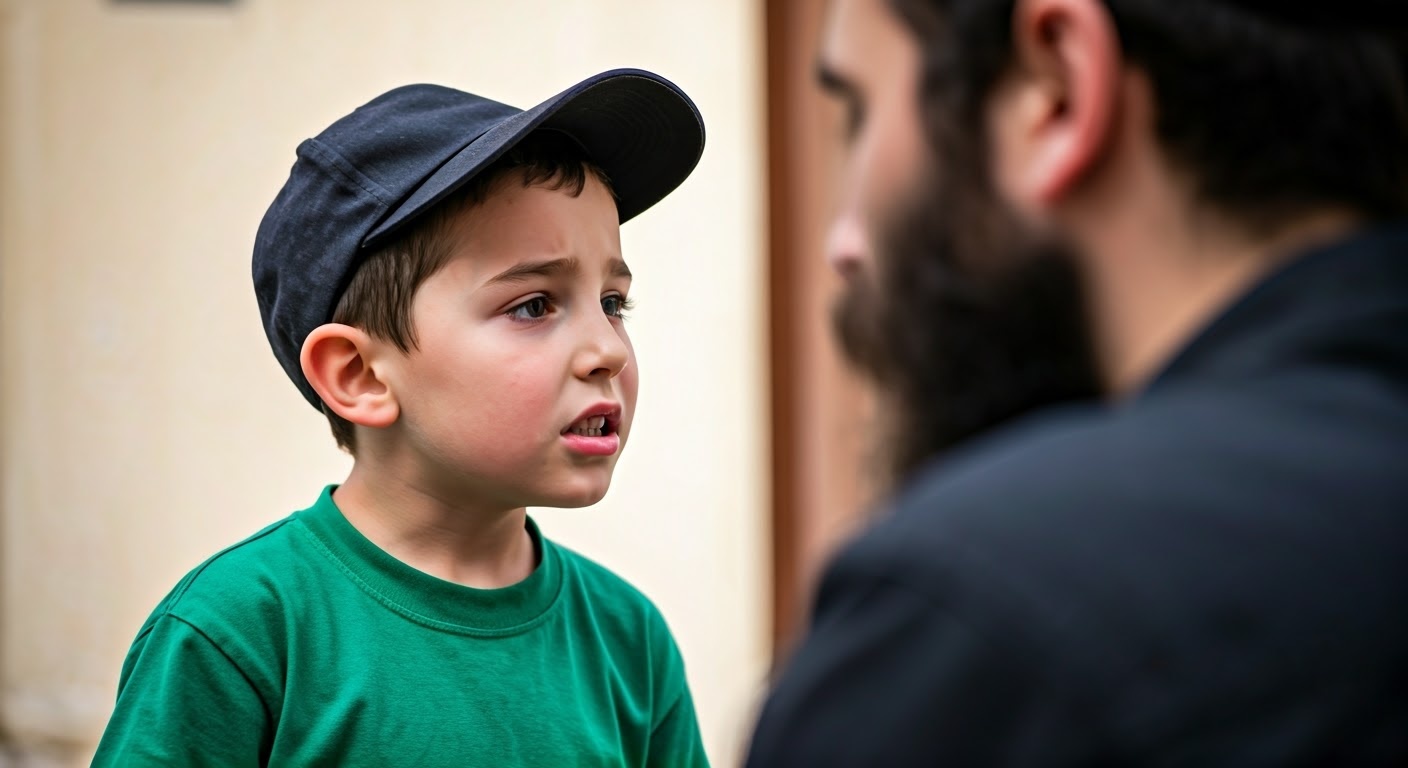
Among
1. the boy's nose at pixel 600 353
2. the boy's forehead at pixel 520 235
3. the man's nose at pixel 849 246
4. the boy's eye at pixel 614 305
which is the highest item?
the boy's forehead at pixel 520 235

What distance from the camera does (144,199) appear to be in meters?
3.68

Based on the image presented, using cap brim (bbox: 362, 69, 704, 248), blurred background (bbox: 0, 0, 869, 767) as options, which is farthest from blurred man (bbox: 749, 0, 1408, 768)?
blurred background (bbox: 0, 0, 869, 767)

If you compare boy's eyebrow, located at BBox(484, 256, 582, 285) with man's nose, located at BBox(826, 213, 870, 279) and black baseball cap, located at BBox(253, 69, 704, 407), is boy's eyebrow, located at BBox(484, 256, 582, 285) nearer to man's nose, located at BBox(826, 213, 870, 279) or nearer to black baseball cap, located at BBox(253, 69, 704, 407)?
black baseball cap, located at BBox(253, 69, 704, 407)

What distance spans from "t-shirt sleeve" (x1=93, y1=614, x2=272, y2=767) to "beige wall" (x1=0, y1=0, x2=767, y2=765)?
208cm

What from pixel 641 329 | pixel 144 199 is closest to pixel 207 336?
pixel 144 199

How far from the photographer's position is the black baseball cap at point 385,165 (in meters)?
1.56

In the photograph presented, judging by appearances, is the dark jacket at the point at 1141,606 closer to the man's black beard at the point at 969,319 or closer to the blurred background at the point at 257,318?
the man's black beard at the point at 969,319

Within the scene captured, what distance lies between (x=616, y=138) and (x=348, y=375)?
0.43m

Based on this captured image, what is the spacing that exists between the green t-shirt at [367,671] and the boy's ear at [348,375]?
0.11 meters

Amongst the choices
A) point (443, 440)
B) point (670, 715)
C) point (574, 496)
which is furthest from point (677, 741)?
point (443, 440)

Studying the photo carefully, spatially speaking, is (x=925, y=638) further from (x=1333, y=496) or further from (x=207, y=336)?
(x=207, y=336)

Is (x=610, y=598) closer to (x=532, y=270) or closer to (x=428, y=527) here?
(x=428, y=527)

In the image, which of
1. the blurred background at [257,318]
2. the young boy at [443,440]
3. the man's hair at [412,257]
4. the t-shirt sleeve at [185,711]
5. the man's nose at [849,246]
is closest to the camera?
the man's nose at [849,246]

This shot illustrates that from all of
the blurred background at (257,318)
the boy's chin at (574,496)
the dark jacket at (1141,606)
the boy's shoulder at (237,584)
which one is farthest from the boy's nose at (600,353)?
the blurred background at (257,318)
